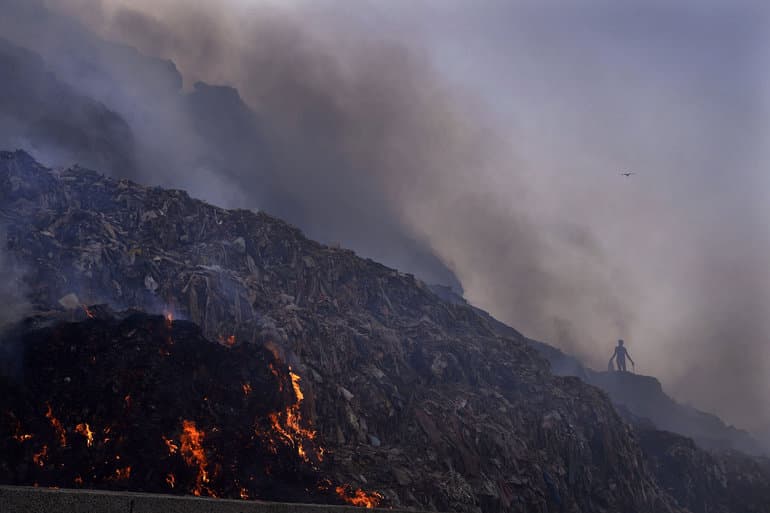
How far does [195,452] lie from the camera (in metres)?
26.3

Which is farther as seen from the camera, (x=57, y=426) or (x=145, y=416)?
(x=145, y=416)

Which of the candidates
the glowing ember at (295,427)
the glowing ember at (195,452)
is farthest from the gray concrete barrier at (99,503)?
the glowing ember at (295,427)

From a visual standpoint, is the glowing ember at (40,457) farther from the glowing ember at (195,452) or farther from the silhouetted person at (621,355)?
the silhouetted person at (621,355)

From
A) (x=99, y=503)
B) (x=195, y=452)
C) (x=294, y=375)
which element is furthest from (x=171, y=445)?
(x=99, y=503)

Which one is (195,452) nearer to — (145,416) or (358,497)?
(145,416)

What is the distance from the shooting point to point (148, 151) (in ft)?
246

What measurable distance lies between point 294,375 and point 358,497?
9.17 metres

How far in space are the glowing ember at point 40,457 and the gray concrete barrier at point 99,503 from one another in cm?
1573

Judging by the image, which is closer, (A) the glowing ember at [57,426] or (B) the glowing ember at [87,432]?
(A) the glowing ember at [57,426]

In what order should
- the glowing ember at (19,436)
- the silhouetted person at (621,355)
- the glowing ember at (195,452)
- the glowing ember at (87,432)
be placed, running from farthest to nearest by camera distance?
the silhouetted person at (621,355) < the glowing ember at (195,452) < the glowing ember at (87,432) < the glowing ember at (19,436)

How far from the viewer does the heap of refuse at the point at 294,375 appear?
1086 inches

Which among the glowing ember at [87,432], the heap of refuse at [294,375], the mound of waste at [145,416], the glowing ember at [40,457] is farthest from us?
the heap of refuse at [294,375]

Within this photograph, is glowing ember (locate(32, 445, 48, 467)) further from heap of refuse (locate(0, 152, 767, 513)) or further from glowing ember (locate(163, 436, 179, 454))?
glowing ember (locate(163, 436, 179, 454))

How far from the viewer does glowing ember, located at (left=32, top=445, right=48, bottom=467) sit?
902 inches
